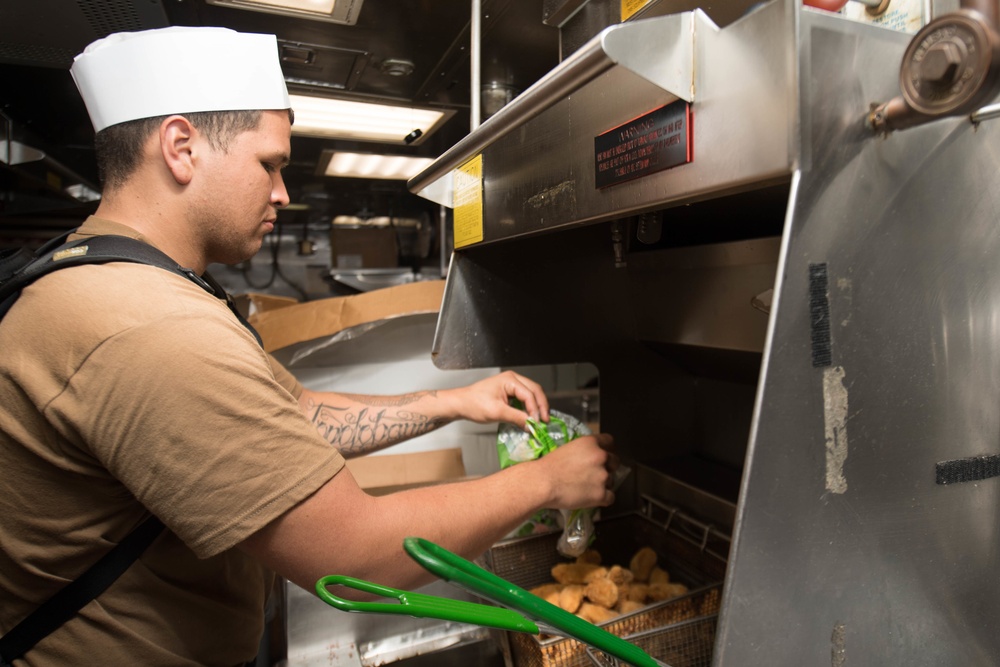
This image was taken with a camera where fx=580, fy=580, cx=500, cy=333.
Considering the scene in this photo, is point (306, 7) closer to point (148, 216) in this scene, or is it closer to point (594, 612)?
point (148, 216)

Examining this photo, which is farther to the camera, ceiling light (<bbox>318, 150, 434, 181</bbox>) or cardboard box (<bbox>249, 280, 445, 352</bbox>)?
ceiling light (<bbox>318, 150, 434, 181</bbox>)

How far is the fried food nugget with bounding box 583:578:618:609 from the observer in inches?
43.8

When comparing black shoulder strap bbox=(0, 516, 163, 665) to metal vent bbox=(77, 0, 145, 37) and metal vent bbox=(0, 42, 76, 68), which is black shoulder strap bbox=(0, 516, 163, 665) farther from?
metal vent bbox=(0, 42, 76, 68)

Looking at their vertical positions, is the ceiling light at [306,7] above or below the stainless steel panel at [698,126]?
above

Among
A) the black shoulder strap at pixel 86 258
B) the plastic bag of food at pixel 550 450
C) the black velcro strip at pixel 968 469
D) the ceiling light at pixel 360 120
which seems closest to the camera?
the black velcro strip at pixel 968 469

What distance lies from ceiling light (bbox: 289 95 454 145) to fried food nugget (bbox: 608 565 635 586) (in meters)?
1.44

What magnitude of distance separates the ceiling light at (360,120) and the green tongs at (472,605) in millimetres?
1513

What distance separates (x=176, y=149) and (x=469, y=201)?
1.77ft

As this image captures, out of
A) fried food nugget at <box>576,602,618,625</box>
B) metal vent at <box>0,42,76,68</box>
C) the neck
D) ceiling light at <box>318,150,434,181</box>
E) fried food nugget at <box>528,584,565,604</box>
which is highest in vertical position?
metal vent at <box>0,42,76,68</box>

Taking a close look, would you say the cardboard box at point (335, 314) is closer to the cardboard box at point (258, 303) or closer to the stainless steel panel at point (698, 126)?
the cardboard box at point (258, 303)

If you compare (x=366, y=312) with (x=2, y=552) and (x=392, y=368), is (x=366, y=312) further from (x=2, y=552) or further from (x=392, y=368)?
(x=2, y=552)

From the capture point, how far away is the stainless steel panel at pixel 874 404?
55cm

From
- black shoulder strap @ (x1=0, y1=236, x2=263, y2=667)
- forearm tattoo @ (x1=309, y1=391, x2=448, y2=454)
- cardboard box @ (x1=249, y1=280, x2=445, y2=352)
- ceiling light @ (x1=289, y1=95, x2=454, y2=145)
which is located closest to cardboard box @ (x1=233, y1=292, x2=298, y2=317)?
cardboard box @ (x1=249, y1=280, x2=445, y2=352)

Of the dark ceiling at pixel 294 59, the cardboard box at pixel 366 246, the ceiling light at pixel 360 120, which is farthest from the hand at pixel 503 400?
the cardboard box at pixel 366 246
